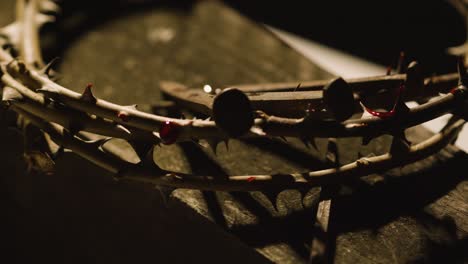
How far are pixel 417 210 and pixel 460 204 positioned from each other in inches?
2.8

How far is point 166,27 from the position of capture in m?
1.28

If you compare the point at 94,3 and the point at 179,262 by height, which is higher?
the point at 94,3

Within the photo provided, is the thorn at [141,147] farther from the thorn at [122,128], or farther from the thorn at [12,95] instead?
the thorn at [12,95]

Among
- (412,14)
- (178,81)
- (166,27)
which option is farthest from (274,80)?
(412,14)

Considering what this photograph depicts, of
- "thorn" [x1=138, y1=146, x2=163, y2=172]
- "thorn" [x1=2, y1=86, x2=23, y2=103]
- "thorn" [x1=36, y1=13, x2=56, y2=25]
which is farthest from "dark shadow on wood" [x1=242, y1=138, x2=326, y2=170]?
"thorn" [x1=36, y1=13, x2=56, y2=25]

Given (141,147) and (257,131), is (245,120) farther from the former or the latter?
(141,147)

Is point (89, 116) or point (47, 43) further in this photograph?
point (47, 43)

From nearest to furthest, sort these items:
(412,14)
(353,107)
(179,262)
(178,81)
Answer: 1. (353,107)
2. (179,262)
3. (178,81)
4. (412,14)

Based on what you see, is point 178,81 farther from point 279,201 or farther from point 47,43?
point 279,201

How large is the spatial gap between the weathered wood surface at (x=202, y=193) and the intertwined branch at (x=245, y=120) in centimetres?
8

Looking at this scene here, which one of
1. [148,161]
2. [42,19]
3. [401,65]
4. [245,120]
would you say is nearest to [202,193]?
[148,161]

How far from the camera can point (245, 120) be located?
56 centimetres

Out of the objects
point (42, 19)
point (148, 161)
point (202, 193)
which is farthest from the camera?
point (42, 19)

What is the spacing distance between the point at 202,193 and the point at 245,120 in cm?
25
